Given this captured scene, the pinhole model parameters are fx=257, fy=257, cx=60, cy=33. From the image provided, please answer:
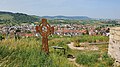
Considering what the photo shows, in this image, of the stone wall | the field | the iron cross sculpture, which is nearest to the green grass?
the field

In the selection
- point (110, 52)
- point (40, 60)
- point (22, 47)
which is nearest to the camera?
point (40, 60)

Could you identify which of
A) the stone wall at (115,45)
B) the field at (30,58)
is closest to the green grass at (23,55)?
the field at (30,58)

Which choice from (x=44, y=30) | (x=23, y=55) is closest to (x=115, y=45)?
(x=44, y=30)

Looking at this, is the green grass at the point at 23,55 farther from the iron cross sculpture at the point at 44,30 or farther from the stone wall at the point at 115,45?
the stone wall at the point at 115,45

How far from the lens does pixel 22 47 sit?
7730mm

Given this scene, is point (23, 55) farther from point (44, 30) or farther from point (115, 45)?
point (115, 45)

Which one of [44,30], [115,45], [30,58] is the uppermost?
[44,30]

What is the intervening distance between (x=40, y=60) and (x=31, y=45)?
1626 millimetres

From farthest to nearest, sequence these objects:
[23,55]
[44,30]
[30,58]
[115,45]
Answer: [115,45] → [44,30] → [23,55] → [30,58]

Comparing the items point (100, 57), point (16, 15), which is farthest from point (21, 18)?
point (100, 57)

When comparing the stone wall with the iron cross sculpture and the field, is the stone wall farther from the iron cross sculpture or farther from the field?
the iron cross sculpture

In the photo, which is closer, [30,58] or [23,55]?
[30,58]

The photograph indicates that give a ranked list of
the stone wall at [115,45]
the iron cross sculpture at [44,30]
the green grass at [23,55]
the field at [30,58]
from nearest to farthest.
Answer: the field at [30,58] < the green grass at [23,55] < the iron cross sculpture at [44,30] < the stone wall at [115,45]

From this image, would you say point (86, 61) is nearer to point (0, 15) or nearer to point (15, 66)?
point (15, 66)
